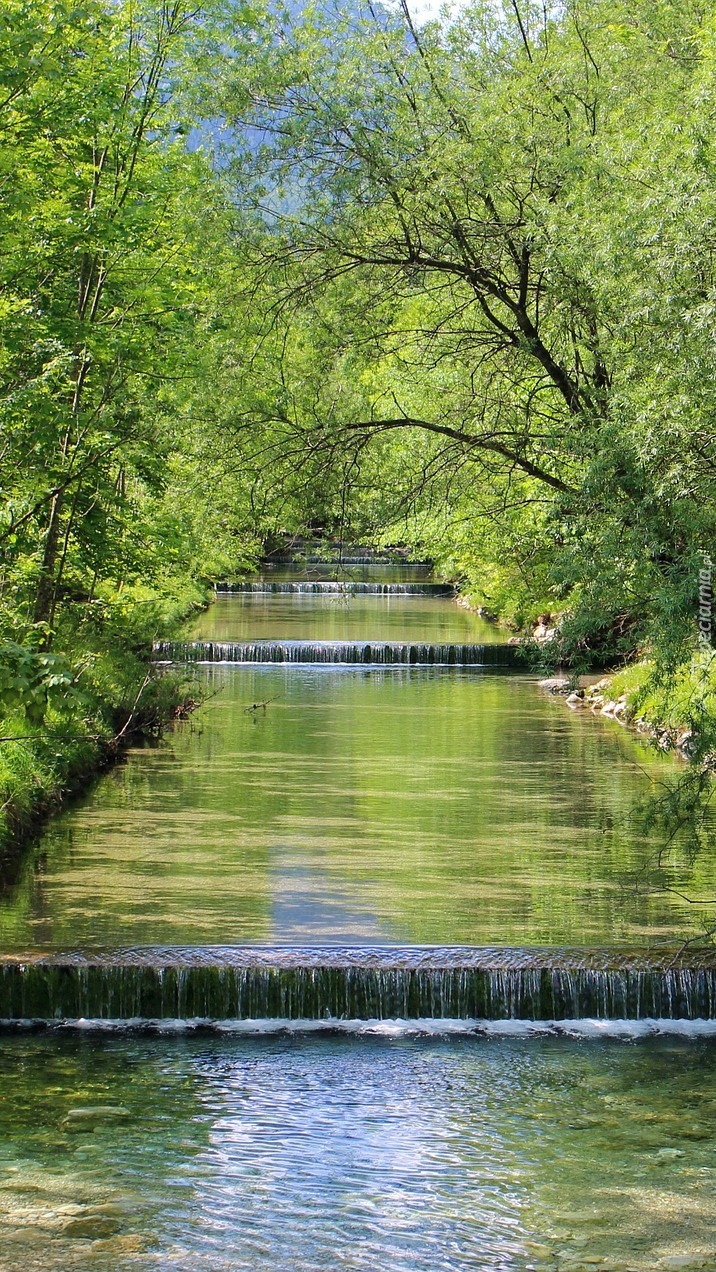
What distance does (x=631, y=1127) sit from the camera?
8.33 meters

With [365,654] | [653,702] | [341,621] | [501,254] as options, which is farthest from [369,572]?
[501,254]

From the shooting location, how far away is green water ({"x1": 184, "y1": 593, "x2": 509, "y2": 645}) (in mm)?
32969

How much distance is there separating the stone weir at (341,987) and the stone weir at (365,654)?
61.7 feet

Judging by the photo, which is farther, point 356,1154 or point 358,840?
point 358,840

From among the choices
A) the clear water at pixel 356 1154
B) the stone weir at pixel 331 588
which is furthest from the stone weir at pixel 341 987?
the stone weir at pixel 331 588

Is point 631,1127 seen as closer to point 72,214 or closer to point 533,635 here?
point 72,214

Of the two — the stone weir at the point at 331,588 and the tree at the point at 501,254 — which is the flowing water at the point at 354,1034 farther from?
the stone weir at the point at 331,588

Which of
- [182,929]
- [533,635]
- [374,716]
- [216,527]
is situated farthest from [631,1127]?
[533,635]

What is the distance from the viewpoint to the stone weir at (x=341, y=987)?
10094mm

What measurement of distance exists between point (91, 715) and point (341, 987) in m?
8.35

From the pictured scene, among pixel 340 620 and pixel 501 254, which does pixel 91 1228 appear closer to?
pixel 501 254

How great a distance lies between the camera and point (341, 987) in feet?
33.3

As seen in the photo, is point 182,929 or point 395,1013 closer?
point 395,1013

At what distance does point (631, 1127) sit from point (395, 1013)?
89.6 inches
